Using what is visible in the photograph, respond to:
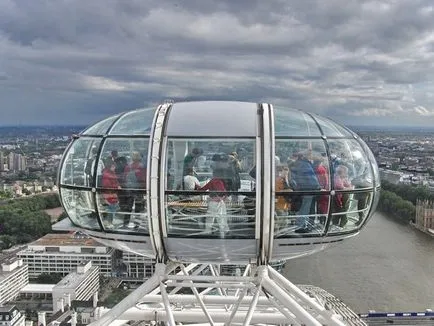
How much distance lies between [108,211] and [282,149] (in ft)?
3.21

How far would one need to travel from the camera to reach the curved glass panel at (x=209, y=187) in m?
3.02

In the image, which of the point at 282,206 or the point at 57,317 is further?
the point at 57,317

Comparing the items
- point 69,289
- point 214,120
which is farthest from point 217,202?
point 69,289

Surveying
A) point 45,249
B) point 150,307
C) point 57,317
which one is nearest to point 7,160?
point 45,249

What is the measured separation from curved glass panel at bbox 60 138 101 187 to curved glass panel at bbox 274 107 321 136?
3.19ft

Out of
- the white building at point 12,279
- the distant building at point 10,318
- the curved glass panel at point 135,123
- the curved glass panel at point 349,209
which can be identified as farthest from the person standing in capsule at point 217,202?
the white building at point 12,279

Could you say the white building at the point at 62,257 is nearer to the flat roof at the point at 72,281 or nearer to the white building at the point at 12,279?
the white building at the point at 12,279

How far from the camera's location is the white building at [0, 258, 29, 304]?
20031 millimetres

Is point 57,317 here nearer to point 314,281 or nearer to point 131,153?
point 314,281

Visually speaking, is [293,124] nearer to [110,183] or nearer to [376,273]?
[110,183]

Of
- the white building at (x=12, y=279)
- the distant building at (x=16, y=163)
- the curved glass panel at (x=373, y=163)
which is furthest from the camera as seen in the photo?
the distant building at (x=16, y=163)

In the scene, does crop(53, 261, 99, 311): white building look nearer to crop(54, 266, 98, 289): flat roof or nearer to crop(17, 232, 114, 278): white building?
crop(54, 266, 98, 289): flat roof

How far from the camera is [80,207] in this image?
11.0 feet

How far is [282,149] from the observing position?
304 centimetres
